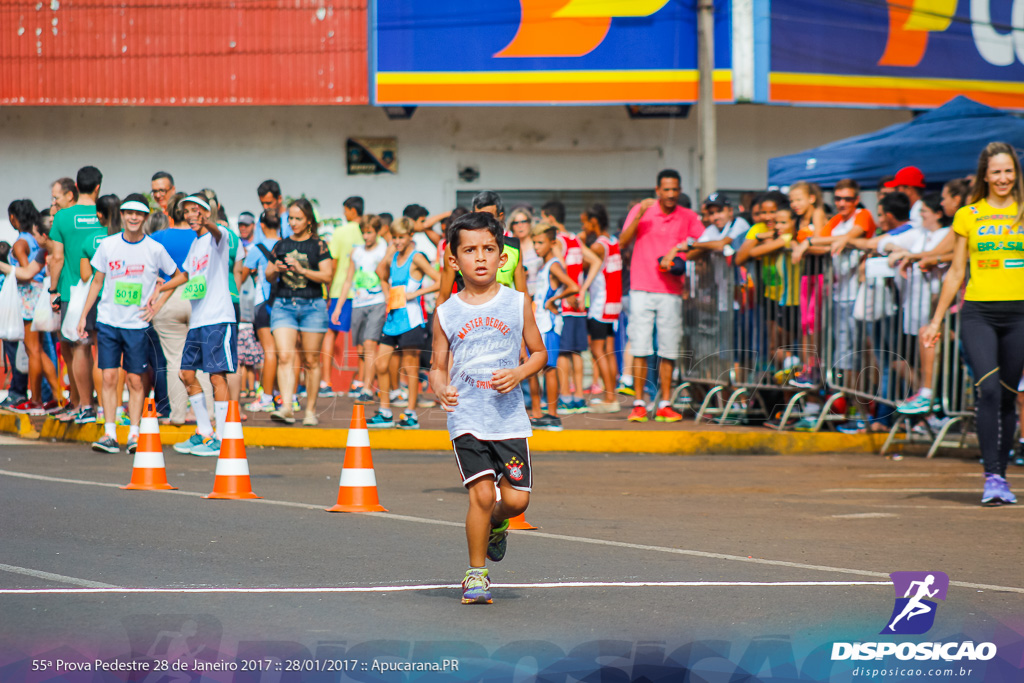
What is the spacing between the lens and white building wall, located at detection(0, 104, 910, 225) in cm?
2138

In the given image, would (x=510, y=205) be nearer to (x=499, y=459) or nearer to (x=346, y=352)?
(x=346, y=352)

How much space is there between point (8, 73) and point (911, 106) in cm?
1392

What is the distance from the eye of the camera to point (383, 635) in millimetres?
4988

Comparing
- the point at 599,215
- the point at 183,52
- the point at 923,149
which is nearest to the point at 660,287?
the point at 599,215

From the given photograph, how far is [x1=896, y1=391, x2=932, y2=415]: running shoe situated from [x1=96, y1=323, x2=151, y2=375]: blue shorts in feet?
20.7

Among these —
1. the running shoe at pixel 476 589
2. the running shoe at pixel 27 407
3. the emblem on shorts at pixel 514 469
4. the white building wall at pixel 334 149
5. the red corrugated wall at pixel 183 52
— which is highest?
the red corrugated wall at pixel 183 52

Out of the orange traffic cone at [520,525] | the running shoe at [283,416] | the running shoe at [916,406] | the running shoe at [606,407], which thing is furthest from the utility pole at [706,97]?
the orange traffic cone at [520,525]

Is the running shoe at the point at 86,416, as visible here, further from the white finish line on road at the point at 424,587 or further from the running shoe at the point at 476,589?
the running shoe at the point at 476,589

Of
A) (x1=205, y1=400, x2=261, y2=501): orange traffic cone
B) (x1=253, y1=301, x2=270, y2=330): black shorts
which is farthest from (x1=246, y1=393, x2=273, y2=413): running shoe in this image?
(x1=205, y1=400, x2=261, y2=501): orange traffic cone

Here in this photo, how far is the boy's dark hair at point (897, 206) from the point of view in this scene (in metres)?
12.1

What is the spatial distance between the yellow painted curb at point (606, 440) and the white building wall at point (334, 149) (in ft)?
31.8

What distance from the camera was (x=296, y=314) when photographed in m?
12.5

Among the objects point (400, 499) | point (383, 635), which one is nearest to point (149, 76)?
point (400, 499)

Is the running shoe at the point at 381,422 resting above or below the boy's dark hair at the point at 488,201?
Answer: below
